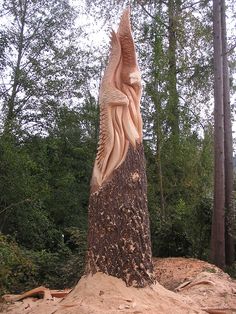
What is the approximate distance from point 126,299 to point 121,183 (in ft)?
3.86

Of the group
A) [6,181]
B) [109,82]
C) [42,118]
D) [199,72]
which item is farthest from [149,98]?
[109,82]

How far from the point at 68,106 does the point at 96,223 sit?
27.8 feet

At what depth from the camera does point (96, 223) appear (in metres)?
4.75

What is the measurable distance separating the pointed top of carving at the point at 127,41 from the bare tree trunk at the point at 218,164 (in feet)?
Answer: 15.2

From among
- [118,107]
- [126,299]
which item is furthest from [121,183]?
[126,299]

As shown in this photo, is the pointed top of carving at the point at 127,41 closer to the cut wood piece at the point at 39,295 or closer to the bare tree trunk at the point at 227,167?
the cut wood piece at the point at 39,295

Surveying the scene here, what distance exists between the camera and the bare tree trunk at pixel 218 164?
→ 353 inches

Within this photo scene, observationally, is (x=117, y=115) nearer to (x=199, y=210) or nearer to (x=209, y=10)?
(x=199, y=210)

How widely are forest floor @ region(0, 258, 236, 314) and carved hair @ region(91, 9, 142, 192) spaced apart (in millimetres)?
1052

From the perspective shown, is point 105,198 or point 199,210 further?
point 199,210

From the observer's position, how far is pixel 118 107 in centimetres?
512

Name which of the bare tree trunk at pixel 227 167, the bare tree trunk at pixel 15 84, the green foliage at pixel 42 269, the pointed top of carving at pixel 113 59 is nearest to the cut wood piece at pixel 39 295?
the green foliage at pixel 42 269

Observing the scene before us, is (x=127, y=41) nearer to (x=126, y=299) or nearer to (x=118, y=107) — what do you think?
(x=118, y=107)

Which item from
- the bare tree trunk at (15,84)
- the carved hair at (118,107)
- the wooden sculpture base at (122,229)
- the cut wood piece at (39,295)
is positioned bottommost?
the cut wood piece at (39,295)
